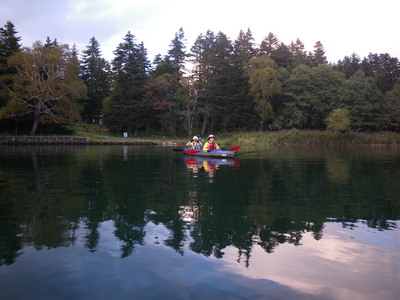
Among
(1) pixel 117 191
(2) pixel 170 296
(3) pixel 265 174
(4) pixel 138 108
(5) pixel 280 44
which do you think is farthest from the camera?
(5) pixel 280 44

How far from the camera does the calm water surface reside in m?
4.31

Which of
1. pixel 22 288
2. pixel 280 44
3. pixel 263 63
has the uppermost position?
pixel 280 44

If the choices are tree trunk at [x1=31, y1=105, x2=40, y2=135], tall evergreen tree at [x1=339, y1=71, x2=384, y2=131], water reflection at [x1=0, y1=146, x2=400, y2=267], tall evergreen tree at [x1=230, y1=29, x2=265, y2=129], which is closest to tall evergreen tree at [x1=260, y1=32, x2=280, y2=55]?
tall evergreen tree at [x1=230, y1=29, x2=265, y2=129]

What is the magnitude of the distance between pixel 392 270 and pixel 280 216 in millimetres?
2976

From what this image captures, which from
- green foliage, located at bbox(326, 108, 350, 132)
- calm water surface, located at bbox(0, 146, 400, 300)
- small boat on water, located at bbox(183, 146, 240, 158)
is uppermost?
green foliage, located at bbox(326, 108, 350, 132)

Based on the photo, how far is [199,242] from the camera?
19.4 ft

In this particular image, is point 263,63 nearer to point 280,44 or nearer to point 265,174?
point 280,44

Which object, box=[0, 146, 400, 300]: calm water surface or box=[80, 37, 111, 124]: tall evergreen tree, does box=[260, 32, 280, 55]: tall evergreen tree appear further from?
box=[0, 146, 400, 300]: calm water surface

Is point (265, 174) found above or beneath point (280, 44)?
beneath

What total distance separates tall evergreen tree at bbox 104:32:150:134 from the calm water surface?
41.3 meters

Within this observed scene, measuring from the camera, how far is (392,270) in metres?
4.77

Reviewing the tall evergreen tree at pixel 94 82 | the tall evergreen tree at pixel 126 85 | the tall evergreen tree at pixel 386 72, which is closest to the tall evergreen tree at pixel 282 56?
the tall evergreen tree at pixel 386 72

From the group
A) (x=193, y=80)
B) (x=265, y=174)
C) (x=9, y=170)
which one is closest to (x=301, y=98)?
(x=193, y=80)

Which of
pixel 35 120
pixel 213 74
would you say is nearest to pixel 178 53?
pixel 213 74
